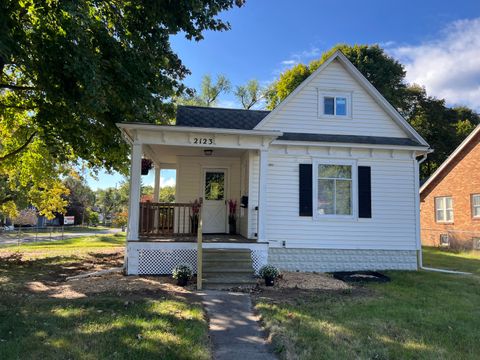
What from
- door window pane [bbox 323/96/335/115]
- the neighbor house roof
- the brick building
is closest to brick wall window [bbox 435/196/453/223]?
the brick building

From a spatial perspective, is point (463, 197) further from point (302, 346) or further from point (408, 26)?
point (302, 346)

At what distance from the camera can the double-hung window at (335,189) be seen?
11.3m

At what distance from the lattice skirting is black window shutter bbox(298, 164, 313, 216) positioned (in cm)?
200

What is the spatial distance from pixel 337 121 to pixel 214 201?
4.80m

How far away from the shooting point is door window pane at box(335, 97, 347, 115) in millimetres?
12039

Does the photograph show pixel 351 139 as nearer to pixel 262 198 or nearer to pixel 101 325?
pixel 262 198

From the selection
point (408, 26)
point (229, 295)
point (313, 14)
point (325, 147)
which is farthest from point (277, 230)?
point (408, 26)

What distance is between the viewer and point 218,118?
11.9 meters

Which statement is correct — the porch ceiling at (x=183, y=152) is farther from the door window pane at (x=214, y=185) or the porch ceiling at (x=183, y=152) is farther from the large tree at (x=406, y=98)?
the large tree at (x=406, y=98)

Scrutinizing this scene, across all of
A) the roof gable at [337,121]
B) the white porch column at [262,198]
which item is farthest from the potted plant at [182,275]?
the roof gable at [337,121]

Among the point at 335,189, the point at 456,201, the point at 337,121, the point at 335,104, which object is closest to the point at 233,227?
the point at 335,189

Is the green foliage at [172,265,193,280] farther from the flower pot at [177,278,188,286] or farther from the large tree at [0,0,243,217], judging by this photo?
the large tree at [0,0,243,217]

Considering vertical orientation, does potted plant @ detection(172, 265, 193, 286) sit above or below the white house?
below

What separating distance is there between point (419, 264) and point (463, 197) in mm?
11110
